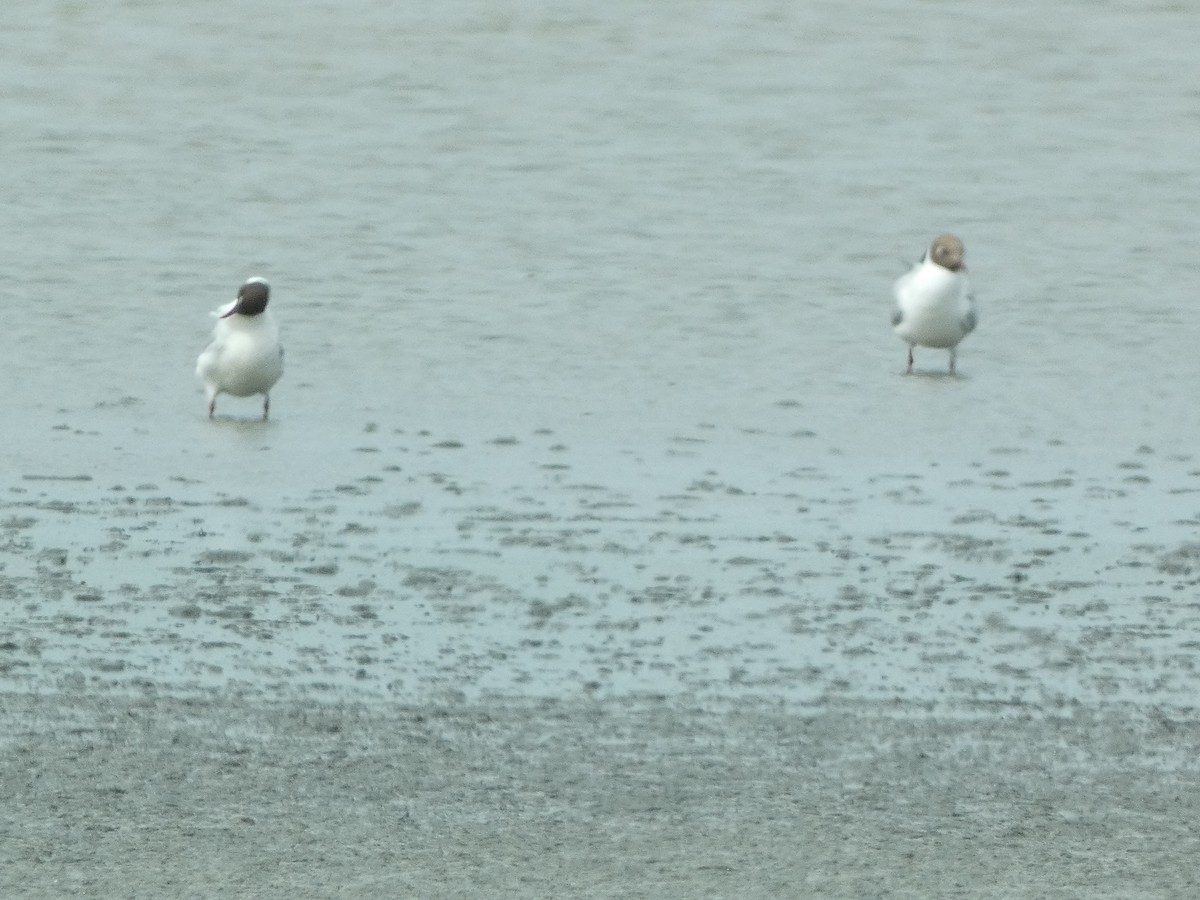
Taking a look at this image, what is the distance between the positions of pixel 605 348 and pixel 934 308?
167 centimetres

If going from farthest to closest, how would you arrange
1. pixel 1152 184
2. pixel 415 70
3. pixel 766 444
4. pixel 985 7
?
pixel 985 7 < pixel 415 70 < pixel 1152 184 < pixel 766 444

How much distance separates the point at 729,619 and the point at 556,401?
13.6 ft

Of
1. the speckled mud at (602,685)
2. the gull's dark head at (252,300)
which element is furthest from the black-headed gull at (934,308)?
the speckled mud at (602,685)

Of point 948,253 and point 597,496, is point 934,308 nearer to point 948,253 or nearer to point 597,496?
point 948,253

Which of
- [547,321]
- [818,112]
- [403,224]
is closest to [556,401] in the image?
[547,321]

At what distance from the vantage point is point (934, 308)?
13.4 m

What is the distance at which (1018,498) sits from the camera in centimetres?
956

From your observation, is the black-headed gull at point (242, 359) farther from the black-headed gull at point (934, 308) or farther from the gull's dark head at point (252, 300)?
the black-headed gull at point (934, 308)

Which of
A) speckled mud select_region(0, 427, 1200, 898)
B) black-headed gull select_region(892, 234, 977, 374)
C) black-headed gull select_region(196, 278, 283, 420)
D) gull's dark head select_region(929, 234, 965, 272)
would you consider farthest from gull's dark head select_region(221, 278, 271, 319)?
gull's dark head select_region(929, 234, 965, 272)

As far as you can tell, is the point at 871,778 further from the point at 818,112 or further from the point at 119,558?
the point at 818,112

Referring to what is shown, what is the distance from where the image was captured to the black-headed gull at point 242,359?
11.5 meters

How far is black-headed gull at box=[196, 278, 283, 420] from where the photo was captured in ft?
37.8

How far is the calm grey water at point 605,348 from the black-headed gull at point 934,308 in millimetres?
192

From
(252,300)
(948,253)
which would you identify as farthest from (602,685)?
(948,253)
